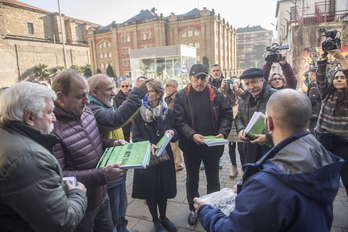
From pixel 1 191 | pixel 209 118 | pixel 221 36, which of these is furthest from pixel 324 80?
pixel 221 36

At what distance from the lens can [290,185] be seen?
3.80ft

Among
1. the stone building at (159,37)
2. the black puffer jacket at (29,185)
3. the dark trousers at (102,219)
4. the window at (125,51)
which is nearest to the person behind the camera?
the black puffer jacket at (29,185)

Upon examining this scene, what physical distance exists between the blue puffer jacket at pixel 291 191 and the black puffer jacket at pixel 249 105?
2.07 metres

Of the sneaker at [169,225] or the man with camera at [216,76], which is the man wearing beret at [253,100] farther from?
the man with camera at [216,76]

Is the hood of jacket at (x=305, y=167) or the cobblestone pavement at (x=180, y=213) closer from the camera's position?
the hood of jacket at (x=305, y=167)

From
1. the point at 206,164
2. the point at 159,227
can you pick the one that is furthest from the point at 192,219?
the point at 206,164

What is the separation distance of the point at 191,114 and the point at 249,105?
87cm

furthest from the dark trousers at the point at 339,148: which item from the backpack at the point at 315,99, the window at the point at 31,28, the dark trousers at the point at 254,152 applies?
the window at the point at 31,28

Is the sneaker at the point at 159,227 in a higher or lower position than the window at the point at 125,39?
lower

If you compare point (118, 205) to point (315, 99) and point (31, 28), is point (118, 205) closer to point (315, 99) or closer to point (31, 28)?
point (315, 99)

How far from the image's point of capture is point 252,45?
298 ft

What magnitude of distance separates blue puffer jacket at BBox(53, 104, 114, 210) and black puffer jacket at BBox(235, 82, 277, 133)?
2.18 meters

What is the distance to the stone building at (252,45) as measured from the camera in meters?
88.1

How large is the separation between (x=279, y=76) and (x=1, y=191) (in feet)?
15.3
